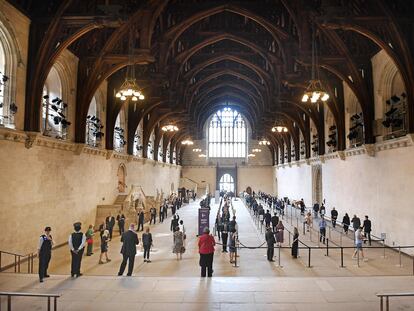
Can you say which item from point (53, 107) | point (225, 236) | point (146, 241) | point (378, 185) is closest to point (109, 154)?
point (53, 107)

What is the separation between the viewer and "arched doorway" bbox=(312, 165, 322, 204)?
24.9 metres

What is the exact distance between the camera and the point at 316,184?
83.7ft

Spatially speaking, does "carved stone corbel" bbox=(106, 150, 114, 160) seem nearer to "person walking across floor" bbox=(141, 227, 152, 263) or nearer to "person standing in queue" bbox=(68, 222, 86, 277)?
"person walking across floor" bbox=(141, 227, 152, 263)

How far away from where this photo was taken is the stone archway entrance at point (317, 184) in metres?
24.9

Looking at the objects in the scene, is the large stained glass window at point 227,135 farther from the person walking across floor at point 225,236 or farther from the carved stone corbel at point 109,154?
the person walking across floor at point 225,236

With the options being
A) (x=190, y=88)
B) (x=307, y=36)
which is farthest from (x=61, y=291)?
(x=190, y=88)

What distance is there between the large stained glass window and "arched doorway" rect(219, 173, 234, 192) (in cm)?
328

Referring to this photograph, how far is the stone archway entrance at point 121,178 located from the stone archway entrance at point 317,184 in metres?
13.3

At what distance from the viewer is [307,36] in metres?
13.1

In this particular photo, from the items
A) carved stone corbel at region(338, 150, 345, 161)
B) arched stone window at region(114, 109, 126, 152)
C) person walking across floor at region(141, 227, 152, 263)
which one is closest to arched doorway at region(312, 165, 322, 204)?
carved stone corbel at region(338, 150, 345, 161)

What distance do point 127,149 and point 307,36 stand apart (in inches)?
535

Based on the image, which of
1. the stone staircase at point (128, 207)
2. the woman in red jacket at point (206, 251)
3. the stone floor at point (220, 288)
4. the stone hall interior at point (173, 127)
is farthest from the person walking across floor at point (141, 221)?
the woman in red jacket at point (206, 251)

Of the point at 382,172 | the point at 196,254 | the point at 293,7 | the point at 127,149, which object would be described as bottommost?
the point at 196,254

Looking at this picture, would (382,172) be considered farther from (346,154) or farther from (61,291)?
(61,291)
